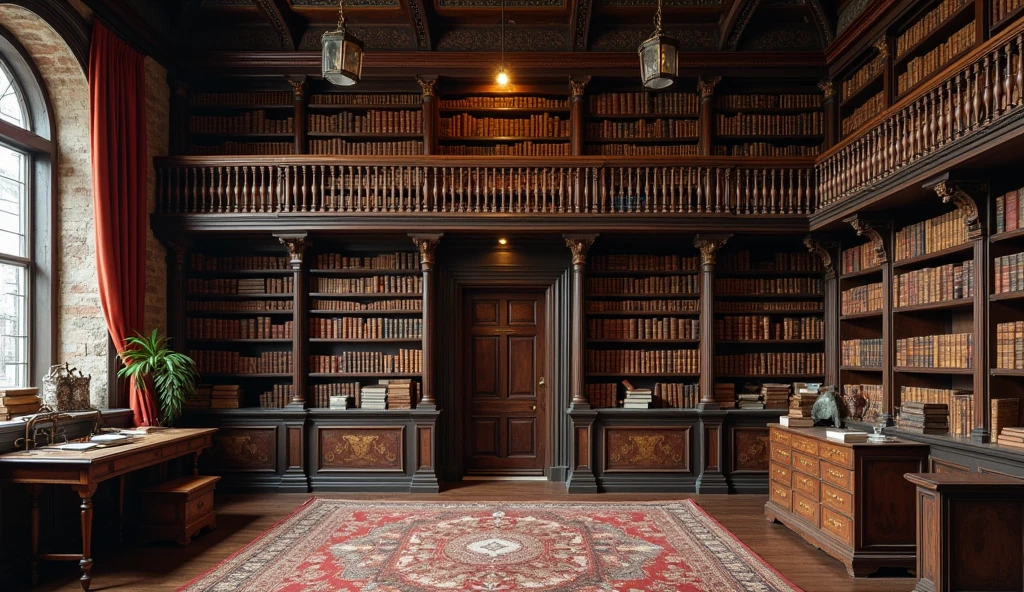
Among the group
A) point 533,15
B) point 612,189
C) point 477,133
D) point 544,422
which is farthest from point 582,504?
point 533,15

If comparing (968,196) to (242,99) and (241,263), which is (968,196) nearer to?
(241,263)

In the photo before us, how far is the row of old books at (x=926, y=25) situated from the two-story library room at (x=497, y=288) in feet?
0.27

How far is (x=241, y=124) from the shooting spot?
25.6 feet

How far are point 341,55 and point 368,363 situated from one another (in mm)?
3755

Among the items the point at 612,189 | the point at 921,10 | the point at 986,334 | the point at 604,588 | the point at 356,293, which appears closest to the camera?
the point at 604,588

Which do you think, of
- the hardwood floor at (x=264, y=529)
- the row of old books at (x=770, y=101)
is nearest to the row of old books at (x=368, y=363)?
the hardwood floor at (x=264, y=529)

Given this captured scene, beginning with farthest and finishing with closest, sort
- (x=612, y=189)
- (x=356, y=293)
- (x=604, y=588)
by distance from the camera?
1. (x=356, y=293)
2. (x=612, y=189)
3. (x=604, y=588)

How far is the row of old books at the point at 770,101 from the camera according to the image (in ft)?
25.2

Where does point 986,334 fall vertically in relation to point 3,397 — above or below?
above

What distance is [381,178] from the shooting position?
23.3ft

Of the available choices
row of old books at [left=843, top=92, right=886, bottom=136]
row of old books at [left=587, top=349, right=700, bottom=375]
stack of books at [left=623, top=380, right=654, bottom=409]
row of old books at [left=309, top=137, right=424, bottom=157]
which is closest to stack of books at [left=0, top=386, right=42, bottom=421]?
row of old books at [left=309, top=137, right=424, bottom=157]

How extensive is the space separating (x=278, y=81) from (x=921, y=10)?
6.84 m

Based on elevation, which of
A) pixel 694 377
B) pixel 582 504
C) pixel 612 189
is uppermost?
pixel 612 189

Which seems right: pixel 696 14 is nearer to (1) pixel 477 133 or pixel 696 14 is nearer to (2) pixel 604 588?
(1) pixel 477 133
